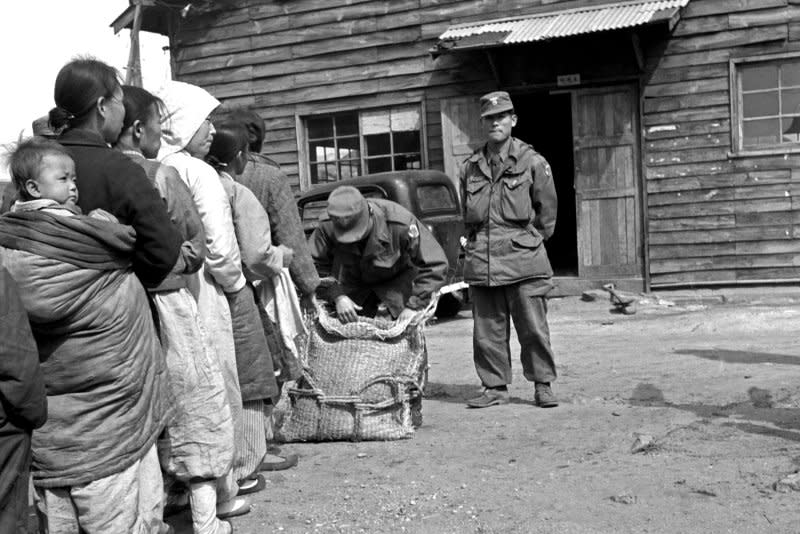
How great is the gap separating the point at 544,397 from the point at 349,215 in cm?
174

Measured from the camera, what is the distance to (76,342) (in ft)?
9.57

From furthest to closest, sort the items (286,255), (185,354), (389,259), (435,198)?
(435,198), (389,259), (286,255), (185,354)

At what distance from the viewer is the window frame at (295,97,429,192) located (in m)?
13.0

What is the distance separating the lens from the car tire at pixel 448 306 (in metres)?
11.4

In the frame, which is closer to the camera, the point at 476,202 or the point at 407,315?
the point at 407,315

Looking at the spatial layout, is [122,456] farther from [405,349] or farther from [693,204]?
[693,204]

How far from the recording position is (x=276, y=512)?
4141 millimetres

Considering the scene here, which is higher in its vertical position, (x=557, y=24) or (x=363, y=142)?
(x=557, y=24)

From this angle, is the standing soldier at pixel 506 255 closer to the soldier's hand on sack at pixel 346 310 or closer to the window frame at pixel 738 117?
the soldier's hand on sack at pixel 346 310

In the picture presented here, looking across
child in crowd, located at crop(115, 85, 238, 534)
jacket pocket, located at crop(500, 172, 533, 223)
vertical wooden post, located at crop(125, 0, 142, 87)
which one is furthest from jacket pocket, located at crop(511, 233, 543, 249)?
vertical wooden post, located at crop(125, 0, 142, 87)

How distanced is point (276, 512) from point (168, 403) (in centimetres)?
103

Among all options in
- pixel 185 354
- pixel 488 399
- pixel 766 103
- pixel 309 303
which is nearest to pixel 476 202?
pixel 488 399

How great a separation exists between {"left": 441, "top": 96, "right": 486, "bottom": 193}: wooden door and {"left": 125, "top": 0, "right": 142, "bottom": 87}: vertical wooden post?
4605 millimetres

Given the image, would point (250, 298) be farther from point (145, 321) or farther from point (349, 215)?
point (349, 215)
